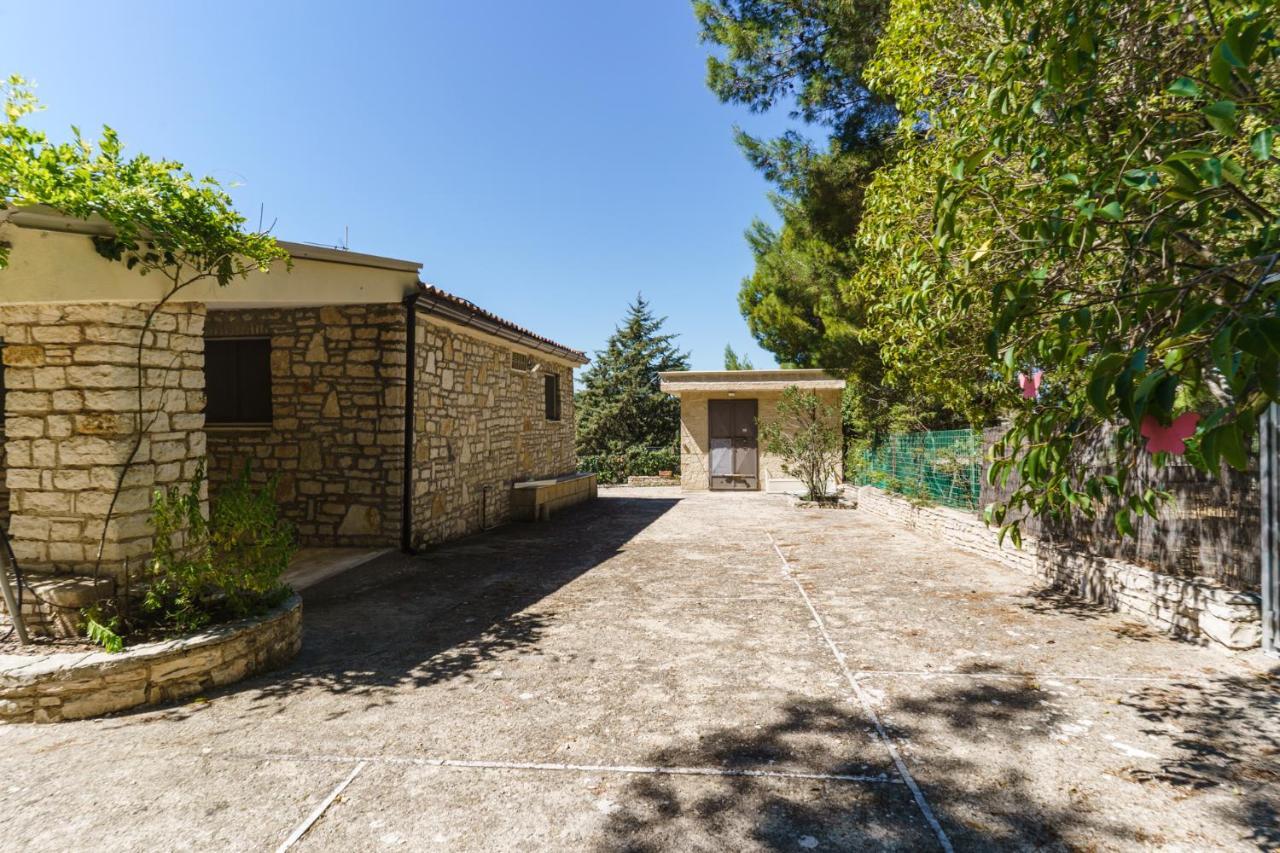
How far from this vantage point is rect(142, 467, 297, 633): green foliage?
388 cm

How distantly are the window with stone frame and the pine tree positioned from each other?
11794 mm

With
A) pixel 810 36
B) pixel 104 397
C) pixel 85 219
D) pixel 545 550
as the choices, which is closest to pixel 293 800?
pixel 104 397

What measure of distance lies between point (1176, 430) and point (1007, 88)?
5.96 ft

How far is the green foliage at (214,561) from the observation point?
388 cm

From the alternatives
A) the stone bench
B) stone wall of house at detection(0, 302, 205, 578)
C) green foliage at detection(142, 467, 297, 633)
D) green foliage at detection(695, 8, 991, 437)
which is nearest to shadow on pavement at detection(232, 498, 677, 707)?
green foliage at detection(142, 467, 297, 633)

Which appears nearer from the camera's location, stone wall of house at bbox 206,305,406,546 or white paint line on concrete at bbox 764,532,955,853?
white paint line on concrete at bbox 764,532,955,853

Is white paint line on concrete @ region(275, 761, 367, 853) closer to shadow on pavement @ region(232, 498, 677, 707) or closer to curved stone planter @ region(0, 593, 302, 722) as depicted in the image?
shadow on pavement @ region(232, 498, 677, 707)

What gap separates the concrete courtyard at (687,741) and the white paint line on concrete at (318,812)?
0.5 inches

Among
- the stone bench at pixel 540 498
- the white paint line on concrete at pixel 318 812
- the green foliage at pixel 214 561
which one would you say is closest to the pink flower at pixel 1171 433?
the white paint line on concrete at pixel 318 812

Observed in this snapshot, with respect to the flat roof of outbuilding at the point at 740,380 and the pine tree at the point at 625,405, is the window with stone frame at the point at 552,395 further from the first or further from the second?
the pine tree at the point at 625,405

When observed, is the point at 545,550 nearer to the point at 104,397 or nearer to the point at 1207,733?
the point at 104,397

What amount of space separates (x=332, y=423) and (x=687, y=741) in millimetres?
6174

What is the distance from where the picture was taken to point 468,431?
9.18 meters

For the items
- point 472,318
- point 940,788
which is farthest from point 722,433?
point 940,788
